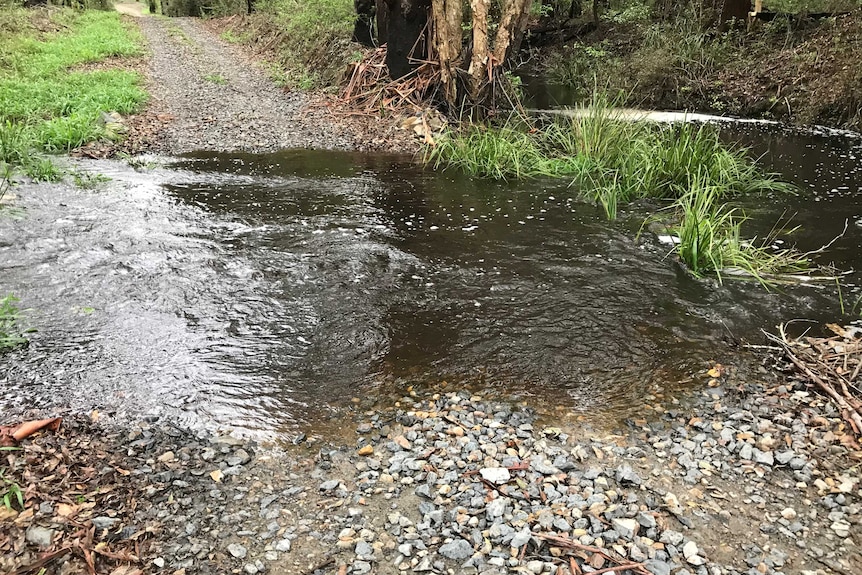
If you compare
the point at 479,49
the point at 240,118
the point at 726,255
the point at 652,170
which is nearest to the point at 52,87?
the point at 240,118

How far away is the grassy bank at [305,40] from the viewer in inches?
529

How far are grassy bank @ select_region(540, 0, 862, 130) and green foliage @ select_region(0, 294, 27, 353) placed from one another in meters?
9.50

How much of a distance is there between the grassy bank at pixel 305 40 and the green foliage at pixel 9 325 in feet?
30.2

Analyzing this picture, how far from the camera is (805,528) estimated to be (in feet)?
8.96

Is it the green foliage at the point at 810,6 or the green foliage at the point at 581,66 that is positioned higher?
the green foliage at the point at 810,6

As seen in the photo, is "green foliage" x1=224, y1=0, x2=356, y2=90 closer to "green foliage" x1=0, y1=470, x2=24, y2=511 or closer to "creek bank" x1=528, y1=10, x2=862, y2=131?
"creek bank" x1=528, y1=10, x2=862, y2=131

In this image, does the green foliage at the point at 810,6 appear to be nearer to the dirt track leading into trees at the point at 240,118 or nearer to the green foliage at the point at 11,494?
the dirt track leading into trees at the point at 240,118

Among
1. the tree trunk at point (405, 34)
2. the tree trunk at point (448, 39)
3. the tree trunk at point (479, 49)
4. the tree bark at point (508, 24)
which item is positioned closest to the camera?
the tree trunk at point (479, 49)

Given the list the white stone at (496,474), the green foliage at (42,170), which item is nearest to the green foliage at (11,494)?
the white stone at (496,474)

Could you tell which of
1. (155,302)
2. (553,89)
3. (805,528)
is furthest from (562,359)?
(553,89)

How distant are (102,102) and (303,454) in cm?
917

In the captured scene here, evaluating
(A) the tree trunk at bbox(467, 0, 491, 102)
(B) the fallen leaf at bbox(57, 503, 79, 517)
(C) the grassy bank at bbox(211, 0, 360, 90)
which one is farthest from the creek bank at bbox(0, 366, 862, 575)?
(C) the grassy bank at bbox(211, 0, 360, 90)

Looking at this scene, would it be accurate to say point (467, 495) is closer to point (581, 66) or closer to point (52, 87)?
point (52, 87)

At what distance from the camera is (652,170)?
7.46 metres
